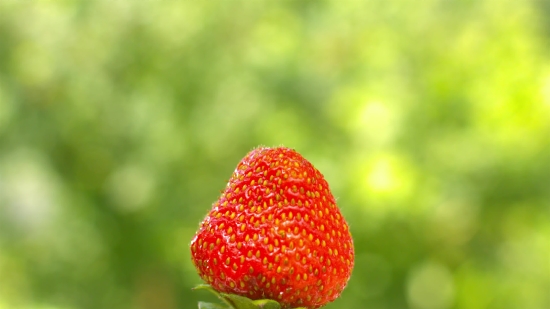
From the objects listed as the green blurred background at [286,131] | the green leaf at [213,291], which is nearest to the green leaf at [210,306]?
the green leaf at [213,291]

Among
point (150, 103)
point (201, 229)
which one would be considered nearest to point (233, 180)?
point (201, 229)

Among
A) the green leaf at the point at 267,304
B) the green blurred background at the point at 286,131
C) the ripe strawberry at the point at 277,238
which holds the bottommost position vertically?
the green leaf at the point at 267,304

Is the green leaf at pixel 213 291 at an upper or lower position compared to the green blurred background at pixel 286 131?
lower

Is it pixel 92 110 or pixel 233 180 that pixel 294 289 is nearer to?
pixel 233 180

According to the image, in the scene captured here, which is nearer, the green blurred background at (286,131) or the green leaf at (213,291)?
the green leaf at (213,291)

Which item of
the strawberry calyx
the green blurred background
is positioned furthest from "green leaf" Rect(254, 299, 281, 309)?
the green blurred background

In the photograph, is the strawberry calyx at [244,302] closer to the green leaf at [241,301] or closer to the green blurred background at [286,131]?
the green leaf at [241,301]

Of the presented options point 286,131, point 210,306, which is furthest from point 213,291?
point 286,131
